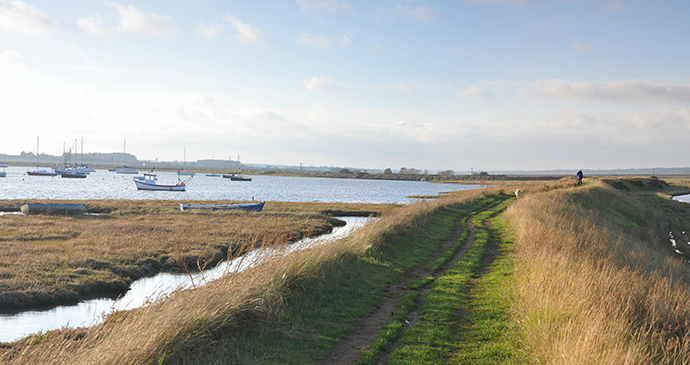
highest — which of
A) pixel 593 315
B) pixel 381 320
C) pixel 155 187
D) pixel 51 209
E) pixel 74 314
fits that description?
pixel 593 315

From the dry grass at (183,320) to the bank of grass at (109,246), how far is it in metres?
0.78

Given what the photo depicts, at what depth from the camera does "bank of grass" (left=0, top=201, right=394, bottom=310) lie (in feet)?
42.2

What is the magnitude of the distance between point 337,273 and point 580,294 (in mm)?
5697

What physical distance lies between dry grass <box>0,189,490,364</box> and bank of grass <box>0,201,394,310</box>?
783 millimetres

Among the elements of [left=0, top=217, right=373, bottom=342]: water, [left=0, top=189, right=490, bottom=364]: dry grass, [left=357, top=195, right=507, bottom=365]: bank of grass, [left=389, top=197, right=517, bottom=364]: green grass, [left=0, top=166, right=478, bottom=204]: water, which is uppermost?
[left=0, top=189, right=490, bottom=364]: dry grass

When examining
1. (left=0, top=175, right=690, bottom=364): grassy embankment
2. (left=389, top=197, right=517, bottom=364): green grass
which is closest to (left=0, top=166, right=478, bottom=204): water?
(left=389, top=197, right=517, bottom=364): green grass

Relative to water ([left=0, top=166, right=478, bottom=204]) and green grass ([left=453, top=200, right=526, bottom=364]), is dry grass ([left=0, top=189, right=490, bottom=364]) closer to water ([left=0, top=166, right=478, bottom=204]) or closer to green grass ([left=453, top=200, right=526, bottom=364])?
green grass ([left=453, top=200, right=526, bottom=364])

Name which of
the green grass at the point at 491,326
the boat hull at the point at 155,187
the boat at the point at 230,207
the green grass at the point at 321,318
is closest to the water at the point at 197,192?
the boat hull at the point at 155,187

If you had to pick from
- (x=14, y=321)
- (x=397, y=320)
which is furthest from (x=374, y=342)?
(x=14, y=321)

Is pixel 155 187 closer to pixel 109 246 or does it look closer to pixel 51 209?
pixel 51 209

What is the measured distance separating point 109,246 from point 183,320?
51.8 feet

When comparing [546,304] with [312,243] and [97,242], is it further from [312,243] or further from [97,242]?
[97,242]

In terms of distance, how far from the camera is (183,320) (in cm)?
601

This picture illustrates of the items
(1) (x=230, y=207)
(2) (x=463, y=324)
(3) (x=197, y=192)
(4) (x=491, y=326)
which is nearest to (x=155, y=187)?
(3) (x=197, y=192)
